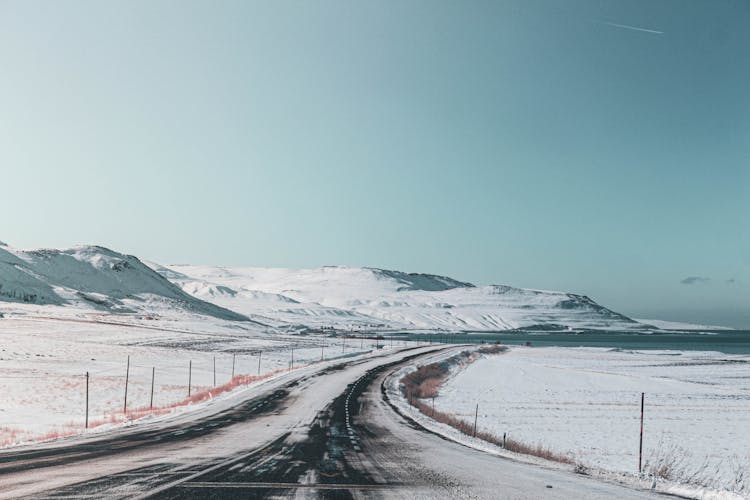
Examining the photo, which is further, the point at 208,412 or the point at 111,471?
the point at 208,412

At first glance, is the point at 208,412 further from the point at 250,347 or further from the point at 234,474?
the point at 250,347

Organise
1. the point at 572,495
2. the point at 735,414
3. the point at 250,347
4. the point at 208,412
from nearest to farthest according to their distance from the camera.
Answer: the point at 572,495 < the point at 208,412 < the point at 735,414 < the point at 250,347

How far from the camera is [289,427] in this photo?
21.6 meters

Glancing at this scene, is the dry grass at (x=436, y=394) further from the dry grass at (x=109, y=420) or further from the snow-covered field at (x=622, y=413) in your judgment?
the dry grass at (x=109, y=420)

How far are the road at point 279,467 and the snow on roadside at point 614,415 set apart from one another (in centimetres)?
204

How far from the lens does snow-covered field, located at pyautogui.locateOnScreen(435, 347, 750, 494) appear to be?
22.7m

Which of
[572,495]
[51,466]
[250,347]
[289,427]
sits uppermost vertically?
[572,495]

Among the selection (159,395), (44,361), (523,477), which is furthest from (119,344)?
(523,477)

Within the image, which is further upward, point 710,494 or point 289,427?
point 710,494

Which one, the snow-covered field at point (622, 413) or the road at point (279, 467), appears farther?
the snow-covered field at point (622, 413)

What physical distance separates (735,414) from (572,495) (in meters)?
38.0

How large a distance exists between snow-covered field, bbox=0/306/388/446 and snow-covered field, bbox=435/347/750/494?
68.5 ft

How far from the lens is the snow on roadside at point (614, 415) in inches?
736

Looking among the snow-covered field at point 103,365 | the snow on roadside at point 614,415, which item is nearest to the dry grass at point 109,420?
the snow-covered field at point 103,365
